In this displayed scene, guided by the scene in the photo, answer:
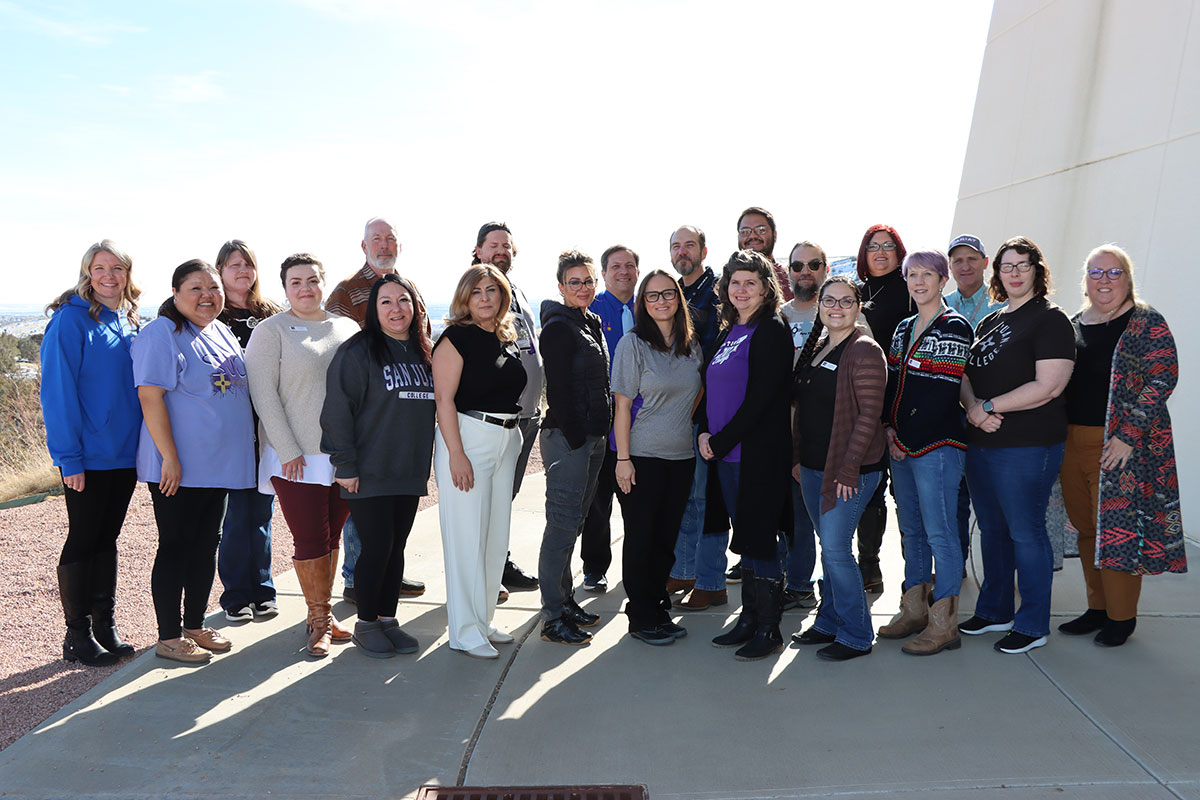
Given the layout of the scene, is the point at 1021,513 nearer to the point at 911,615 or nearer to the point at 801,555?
the point at 911,615

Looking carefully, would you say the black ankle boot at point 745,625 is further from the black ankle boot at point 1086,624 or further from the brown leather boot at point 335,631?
the brown leather boot at point 335,631

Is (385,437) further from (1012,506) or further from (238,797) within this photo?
(1012,506)

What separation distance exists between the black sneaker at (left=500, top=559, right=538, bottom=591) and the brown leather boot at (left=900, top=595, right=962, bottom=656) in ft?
7.62

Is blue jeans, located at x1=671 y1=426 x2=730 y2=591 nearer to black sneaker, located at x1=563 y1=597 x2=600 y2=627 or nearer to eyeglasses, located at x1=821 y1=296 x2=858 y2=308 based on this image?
black sneaker, located at x1=563 y1=597 x2=600 y2=627

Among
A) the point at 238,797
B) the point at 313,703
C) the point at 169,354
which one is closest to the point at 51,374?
the point at 169,354

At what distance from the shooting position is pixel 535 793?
304cm

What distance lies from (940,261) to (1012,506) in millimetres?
1284

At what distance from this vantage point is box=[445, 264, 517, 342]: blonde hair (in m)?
4.13

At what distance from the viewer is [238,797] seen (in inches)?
119

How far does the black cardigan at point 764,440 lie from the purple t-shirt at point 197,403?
2.41 metres

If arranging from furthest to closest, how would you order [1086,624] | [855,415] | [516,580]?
[516,580] → [1086,624] → [855,415]

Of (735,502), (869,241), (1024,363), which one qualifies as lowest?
(735,502)

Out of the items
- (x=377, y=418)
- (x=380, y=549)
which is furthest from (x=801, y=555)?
(x=377, y=418)

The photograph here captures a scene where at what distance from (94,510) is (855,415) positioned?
3.79 meters
